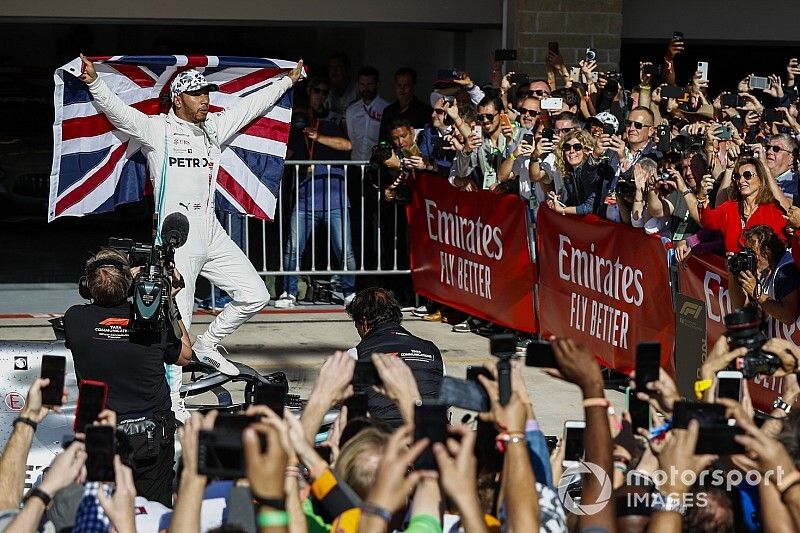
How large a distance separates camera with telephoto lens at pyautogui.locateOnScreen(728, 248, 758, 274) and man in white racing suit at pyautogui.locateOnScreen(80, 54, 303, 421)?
130 inches

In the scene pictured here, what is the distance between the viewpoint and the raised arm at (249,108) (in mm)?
9508

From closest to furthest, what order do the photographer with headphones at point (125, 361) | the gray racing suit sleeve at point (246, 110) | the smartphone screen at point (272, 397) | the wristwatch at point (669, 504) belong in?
the wristwatch at point (669, 504) < the smartphone screen at point (272, 397) < the photographer with headphones at point (125, 361) < the gray racing suit sleeve at point (246, 110)

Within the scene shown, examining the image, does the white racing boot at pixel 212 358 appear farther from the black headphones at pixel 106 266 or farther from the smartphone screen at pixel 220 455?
the smartphone screen at pixel 220 455

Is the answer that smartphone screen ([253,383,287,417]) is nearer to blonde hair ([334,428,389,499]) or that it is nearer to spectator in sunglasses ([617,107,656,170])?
blonde hair ([334,428,389,499])

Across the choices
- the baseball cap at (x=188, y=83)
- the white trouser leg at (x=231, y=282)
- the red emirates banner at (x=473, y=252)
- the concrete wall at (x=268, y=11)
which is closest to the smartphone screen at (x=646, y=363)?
the white trouser leg at (x=231, y=282)

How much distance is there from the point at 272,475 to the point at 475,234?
815 centimetres

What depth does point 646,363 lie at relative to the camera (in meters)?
4.34

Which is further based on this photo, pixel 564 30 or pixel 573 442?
pixel 564 30

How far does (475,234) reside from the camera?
1166cm

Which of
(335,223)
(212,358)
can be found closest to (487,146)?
(335,223)

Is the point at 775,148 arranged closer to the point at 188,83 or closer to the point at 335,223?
the point at 188,83

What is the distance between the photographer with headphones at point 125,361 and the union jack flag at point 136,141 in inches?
125

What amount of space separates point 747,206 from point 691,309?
2.55ft

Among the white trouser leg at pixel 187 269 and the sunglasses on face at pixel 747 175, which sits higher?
the sunglasses on face at pixel 747 175
